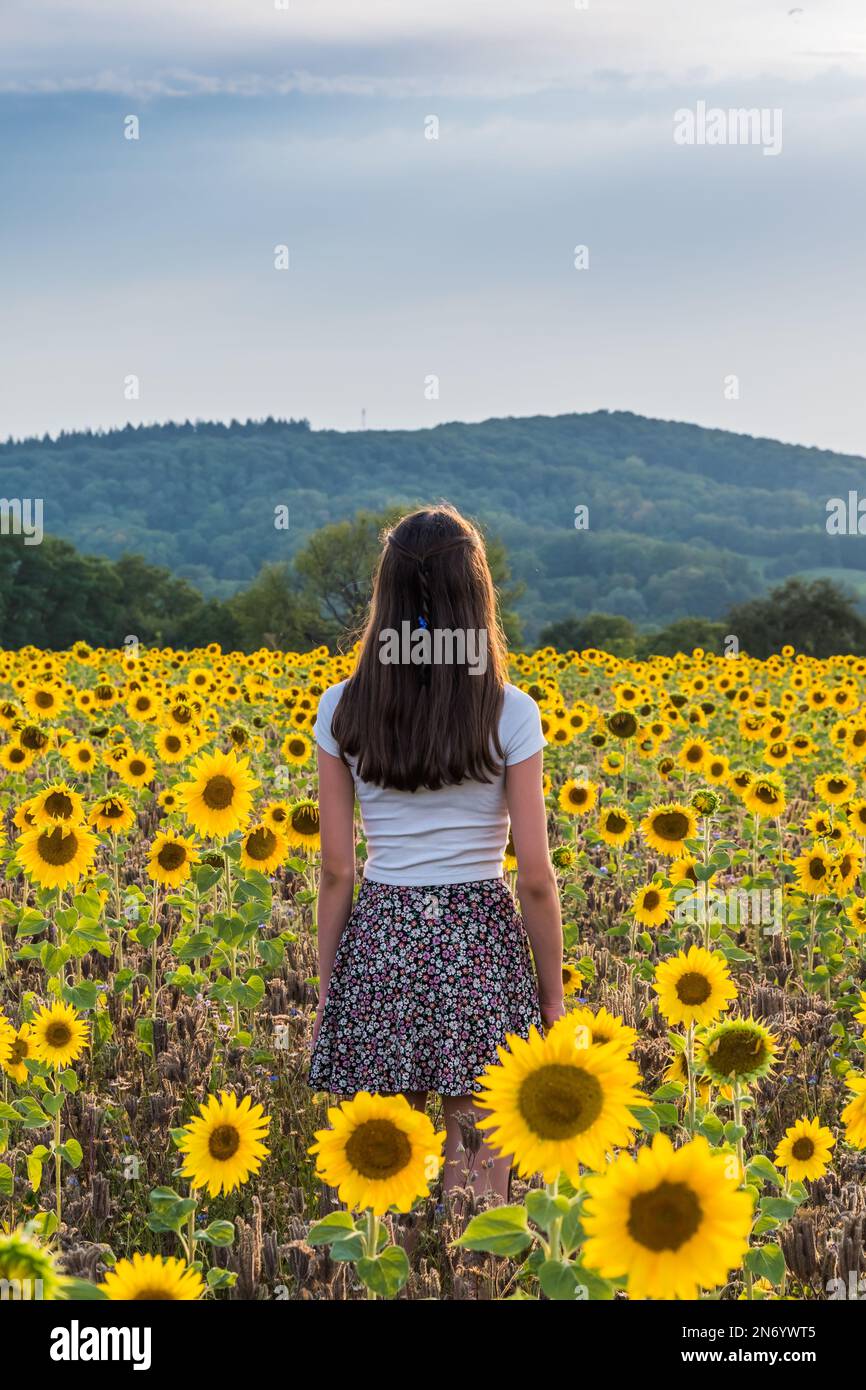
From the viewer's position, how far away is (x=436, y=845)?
148 inches

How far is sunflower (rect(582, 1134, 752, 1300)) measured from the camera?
171cm

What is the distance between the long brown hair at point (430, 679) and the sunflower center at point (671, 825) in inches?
104

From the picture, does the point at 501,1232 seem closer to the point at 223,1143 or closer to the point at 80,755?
the point at 223,1143

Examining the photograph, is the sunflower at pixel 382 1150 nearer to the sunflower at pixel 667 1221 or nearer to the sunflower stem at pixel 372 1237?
the sunflower stem at pixel 372 1237

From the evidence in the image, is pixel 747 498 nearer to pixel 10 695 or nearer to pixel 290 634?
pixel 290 634

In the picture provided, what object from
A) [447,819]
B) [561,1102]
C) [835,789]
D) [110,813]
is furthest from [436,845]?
[835,789]

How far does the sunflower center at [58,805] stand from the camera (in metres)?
5.01

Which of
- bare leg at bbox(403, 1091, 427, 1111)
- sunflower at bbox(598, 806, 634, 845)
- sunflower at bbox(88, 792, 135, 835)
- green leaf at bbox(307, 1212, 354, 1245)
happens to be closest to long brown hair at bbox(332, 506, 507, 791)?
bare leg at bbox(403, 1091, 427, 1111)

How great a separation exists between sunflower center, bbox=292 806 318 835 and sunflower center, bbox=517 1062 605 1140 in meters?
3.69

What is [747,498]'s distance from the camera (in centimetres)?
11450

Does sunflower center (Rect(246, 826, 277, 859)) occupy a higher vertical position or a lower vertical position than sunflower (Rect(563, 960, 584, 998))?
higher

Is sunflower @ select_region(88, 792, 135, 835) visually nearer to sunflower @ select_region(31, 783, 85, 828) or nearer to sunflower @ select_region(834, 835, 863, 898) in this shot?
sunflower @ select_region(31, 783, 85, 828)

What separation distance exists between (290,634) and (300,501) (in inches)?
2529

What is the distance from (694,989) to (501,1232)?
5.43 feet
